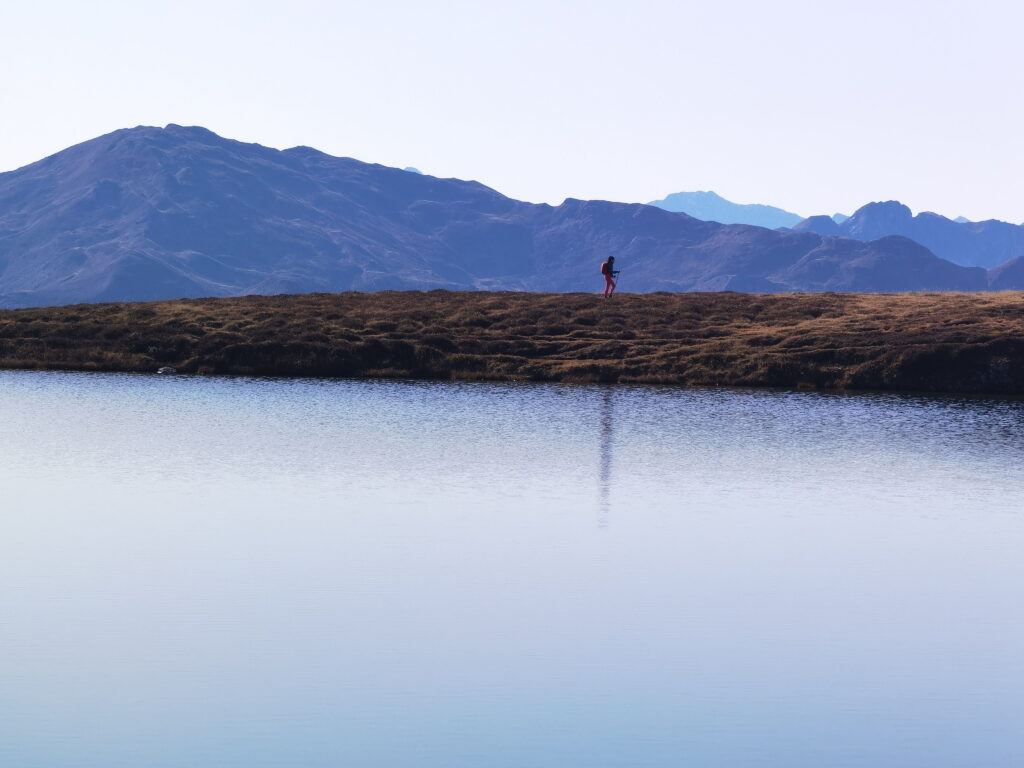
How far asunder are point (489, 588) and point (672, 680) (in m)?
6.60

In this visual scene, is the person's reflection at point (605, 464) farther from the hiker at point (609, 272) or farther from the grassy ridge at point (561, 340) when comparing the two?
the hiker at point (609, 272)

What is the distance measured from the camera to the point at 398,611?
23.2m

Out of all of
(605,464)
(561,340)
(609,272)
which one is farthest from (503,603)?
(609,272)

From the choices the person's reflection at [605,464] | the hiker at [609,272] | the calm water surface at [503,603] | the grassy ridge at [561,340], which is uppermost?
the hiker at [609,272]

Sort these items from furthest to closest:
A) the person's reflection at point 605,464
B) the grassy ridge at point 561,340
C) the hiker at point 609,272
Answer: the hiker at point 609,272, the grassy ridge at point 561,340, the person's reflection at point 605,464

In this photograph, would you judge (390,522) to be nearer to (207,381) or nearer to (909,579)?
(909,579)

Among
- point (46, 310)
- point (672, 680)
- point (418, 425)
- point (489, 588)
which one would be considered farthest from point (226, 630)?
point (46, 310)

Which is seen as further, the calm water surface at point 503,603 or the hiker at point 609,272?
the hiker at point 609,272

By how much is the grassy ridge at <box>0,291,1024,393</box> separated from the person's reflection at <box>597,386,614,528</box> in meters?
17.2

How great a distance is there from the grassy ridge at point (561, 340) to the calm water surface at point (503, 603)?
31.0 m

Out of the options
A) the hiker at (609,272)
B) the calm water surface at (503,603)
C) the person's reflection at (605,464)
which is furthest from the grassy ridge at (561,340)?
the calm water surface at (503,603)

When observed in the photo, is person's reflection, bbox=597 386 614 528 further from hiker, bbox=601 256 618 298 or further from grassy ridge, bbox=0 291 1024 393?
hiker, bbox=601 256 618 298

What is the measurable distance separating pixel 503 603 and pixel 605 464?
19.9m

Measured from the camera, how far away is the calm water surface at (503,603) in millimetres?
17125
